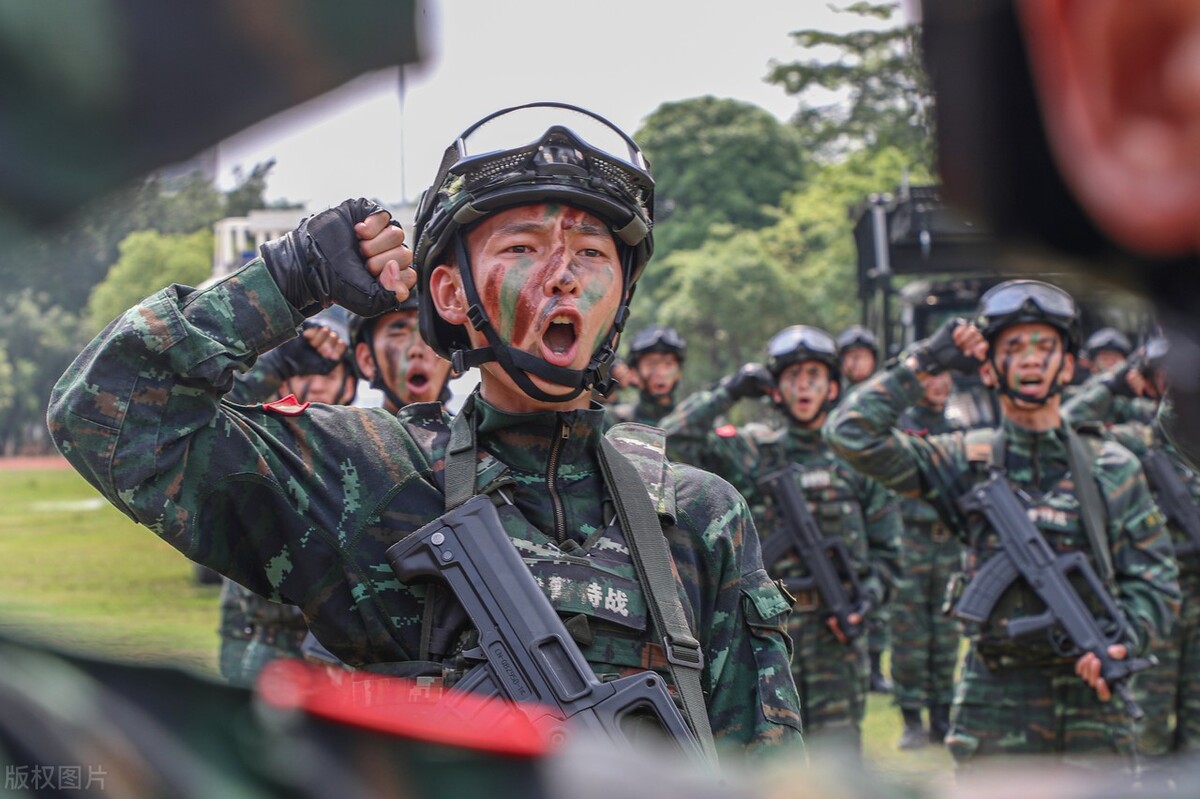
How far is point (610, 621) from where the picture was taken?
273cm

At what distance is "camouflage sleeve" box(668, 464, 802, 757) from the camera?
2850 millimetres

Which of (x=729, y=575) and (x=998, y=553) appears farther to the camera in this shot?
(x=998, y=553)

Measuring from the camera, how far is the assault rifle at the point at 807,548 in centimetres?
880

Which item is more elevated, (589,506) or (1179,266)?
(1179,266)

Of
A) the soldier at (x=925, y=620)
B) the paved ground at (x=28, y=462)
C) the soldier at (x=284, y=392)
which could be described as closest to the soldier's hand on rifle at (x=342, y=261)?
the paved ground at (x=28, y=462)

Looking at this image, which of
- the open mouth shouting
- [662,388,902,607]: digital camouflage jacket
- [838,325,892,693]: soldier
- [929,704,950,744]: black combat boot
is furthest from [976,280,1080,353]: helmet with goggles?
[838,325,892,693]: soldier

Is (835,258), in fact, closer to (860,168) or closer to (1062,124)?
(860,168)

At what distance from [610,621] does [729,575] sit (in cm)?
33

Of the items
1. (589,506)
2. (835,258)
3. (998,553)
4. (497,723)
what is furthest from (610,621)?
(835,258)

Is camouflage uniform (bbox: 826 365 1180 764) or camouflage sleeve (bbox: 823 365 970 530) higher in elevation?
camouflage sleeve (bbox: 823 365 970 530)

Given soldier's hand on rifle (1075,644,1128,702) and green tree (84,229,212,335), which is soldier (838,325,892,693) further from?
green tree (84,229,212,335)

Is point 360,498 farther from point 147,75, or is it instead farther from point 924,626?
point 924,626

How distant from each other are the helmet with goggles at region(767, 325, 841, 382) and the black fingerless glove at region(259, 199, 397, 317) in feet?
22.5

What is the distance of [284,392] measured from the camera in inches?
276
